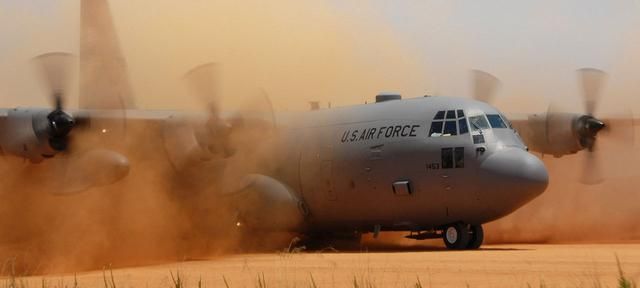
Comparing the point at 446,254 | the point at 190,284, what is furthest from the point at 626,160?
the point at 190,284

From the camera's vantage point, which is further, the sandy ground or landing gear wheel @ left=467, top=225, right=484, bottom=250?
landing gear wheel @ left=467, top=225, right=484, bottom=250

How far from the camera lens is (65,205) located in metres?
25.3

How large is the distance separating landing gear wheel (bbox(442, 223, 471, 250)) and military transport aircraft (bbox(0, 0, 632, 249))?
0.08ft

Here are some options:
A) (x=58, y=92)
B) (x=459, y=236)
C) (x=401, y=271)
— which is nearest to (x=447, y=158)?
(x=459, y=236)

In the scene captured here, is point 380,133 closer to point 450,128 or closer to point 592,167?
point 450,128

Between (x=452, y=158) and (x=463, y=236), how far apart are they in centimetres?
190

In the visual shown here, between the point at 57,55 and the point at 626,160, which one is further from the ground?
the point at 57,55

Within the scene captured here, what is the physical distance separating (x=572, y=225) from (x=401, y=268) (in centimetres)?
1514

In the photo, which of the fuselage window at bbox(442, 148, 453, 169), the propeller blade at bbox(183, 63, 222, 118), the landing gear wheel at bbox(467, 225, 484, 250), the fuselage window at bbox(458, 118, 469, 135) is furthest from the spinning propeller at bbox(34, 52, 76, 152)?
the landing gear wheel at bbox(467, 225, 484, 250)

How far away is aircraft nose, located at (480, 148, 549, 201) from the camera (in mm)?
24219

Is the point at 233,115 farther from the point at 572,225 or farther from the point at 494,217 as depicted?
the point at 572,225

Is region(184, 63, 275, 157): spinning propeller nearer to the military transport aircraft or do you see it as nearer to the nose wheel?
the military transport aircraft

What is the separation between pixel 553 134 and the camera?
29.9 metres

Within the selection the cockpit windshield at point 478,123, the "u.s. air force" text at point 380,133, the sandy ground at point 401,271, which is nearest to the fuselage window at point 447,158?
the cockpit windshield at point 478,123
